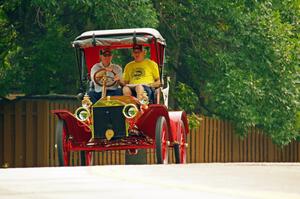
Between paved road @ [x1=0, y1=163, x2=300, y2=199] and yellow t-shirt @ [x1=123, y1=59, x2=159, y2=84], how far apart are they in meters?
5.79

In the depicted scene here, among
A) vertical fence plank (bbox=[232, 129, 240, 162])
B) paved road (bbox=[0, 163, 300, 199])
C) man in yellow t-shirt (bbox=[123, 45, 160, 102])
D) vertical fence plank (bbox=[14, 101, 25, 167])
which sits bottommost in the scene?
vertical fence plank (bbox=[232, 129, 240, 162])

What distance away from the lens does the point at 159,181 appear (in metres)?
11.0

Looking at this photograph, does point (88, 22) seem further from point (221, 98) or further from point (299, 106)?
point (299, 106)

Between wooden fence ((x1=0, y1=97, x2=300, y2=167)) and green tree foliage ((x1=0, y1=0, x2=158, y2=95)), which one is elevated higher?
green tree foliage ((x1=0, y1=0, x2=158, y2=95))

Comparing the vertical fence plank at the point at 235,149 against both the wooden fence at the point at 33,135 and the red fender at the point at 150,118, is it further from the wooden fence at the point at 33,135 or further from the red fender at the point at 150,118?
the red fender at the point at 150,118

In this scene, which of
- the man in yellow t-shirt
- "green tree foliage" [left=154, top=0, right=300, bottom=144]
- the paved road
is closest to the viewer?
the paved road

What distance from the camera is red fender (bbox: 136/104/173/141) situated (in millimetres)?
18734

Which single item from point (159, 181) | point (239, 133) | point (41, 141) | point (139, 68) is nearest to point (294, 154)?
point (239, 133)

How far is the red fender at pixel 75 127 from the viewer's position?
62.8 feet

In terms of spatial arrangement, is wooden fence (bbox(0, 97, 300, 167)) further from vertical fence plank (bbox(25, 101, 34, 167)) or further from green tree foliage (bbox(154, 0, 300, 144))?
green tree foliage (bbox(154, 0, 300, 144))

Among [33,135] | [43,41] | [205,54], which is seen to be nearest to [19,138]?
[33,135]

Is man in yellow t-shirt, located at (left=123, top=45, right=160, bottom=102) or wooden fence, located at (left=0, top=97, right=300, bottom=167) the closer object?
man in yellow t-shirt, located at (left=123, top=45, right=160, bottom=102)

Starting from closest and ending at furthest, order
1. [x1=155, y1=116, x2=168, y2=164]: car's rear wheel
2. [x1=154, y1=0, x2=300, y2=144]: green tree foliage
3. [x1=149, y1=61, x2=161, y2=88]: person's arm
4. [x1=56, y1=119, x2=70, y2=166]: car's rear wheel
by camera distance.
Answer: [x1=155, y1=116, x2=168, y2=164]: car's rear wheel
[x1=56, y1=119, x2=70, y2=166]: car's rear wheel
[x1=149, y1=61, x2=161, y2=88]: person's arm
[x1=154, y1=0, x2=300, y2=144]: green tree foliage

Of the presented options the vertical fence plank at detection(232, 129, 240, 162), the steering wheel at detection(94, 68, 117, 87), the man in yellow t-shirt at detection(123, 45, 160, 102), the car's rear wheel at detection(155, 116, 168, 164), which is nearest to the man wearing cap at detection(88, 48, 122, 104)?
the steering wheel at detection(94, 68, 117, 87)
